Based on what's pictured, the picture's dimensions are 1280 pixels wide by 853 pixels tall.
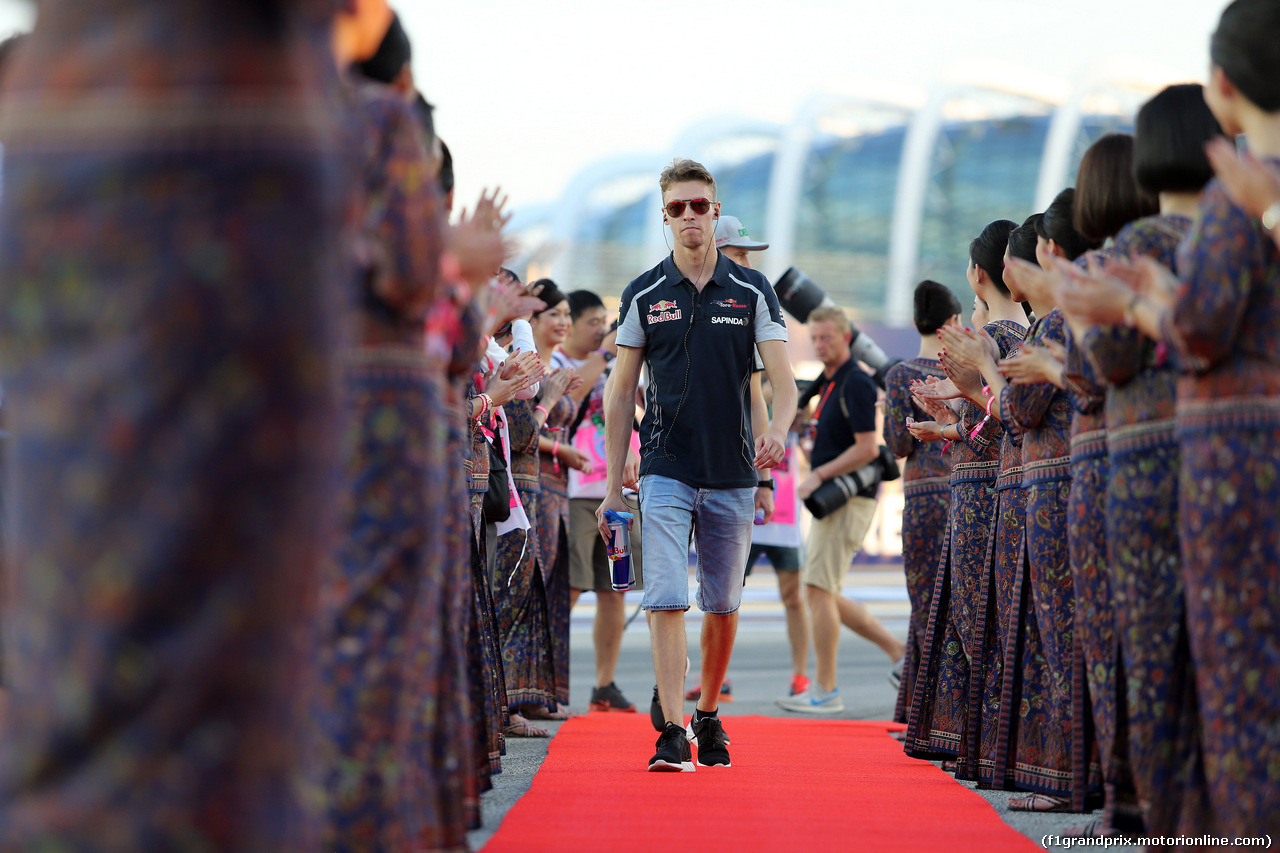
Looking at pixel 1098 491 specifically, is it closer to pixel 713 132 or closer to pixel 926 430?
pixel 926 430

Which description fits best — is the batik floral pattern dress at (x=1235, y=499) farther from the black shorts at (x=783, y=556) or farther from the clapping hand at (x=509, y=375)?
the black shorts at (x=783, y=556)

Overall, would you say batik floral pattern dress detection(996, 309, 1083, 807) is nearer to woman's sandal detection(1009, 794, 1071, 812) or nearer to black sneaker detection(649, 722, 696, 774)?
woman's sandal detection(1009, 794, 1071, 812)

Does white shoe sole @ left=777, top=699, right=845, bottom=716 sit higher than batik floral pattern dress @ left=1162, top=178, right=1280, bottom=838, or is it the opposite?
batik floral pattern dress @ left=1162, top=178, right=1280, bottom=838

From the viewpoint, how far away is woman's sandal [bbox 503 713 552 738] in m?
6.78

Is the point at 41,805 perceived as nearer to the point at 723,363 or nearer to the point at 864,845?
the point at 864,845

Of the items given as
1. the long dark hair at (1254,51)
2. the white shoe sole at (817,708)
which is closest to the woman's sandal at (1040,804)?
the long dark hair at (1254,51)

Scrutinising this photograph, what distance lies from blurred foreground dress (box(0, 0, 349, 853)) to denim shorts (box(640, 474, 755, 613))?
4.04m

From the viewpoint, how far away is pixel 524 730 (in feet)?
22.3

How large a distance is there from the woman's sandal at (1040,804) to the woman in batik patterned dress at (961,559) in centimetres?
79

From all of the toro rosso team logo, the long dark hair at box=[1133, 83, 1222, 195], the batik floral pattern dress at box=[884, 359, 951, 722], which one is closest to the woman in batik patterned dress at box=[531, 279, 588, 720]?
the toro rosso team logo

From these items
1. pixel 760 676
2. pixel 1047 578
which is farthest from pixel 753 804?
pixel 760 676

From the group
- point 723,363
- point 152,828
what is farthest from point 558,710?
point 152,828

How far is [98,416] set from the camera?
1.48m

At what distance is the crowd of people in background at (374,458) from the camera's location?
1478mm
